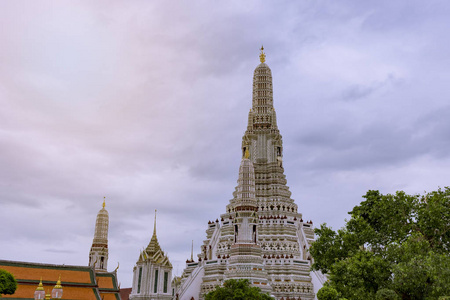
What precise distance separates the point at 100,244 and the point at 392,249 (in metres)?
48.1

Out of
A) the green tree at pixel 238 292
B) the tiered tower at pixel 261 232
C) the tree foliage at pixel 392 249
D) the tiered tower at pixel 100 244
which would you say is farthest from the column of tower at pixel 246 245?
the tiered tower at pixel 100 244

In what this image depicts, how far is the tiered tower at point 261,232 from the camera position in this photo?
5034cm

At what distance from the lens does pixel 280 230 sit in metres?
62.2

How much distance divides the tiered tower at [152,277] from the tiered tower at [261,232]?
533 cm

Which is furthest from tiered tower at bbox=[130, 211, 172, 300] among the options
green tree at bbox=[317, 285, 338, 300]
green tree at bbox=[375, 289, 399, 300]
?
green tree at bbox=[375, 289, 399, 300]

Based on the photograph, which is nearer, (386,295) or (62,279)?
(386,295)

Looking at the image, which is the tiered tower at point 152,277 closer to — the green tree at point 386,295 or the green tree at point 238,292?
the green tree at point 238,292

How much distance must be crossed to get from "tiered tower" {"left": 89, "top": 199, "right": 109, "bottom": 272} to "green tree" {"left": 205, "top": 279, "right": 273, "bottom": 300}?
1016 inches

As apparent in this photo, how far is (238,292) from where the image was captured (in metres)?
42.5

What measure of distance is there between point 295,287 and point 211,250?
15385mm

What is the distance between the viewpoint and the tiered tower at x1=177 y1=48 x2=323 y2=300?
50.3 metres

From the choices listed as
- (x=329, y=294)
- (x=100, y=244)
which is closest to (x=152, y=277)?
(x=100, y=244)

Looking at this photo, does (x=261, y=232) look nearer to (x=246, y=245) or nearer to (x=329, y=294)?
(x=246, y=245)

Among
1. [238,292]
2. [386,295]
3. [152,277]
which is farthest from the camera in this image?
[152,277]
